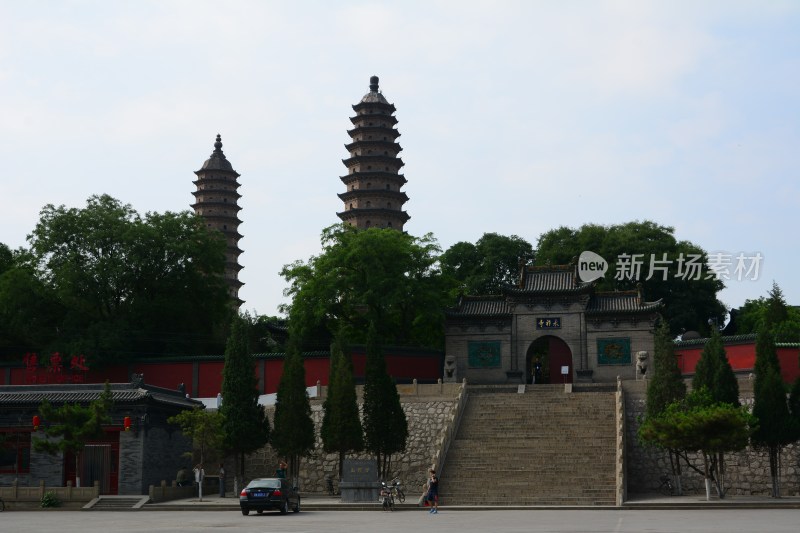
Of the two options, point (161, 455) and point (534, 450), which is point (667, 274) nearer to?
point (534, 450)

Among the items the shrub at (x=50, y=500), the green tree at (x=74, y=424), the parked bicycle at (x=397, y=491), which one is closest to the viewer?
the parked bicycle at (x=397, y=491)

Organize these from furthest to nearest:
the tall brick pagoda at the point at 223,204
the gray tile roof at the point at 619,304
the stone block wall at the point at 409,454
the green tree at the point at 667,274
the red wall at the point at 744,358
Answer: the tall brick pagoda at the point at 223,204 < the green tree at the point at 667,274 < the gray tile roof at the point at 619,304 < the red wall at the point at 744,358 < the stone block wall at the point at 409,454

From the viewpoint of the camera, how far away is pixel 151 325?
4903 centimetres

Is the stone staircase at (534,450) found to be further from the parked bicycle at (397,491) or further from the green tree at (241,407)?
the green tree at (241,407)

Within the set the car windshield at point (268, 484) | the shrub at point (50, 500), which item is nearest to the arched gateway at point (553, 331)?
the shrub at point (50, 500)

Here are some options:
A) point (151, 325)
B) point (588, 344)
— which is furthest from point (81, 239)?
point (588, 344)

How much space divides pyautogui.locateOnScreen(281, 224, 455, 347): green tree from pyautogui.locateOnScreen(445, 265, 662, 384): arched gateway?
2.19 metres

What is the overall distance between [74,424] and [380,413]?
1073 cm

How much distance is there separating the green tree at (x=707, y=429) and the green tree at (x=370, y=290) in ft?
65.7

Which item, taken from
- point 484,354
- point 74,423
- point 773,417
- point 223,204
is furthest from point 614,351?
point 223,204

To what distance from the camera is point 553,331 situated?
161 ft

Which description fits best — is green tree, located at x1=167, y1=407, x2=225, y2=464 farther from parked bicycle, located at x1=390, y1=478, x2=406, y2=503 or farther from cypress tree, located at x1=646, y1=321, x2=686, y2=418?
cypress tree, located at x1=646, y1=321, x2=686, y2=418

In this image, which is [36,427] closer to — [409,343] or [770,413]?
[409,343]

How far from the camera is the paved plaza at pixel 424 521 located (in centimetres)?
2014
